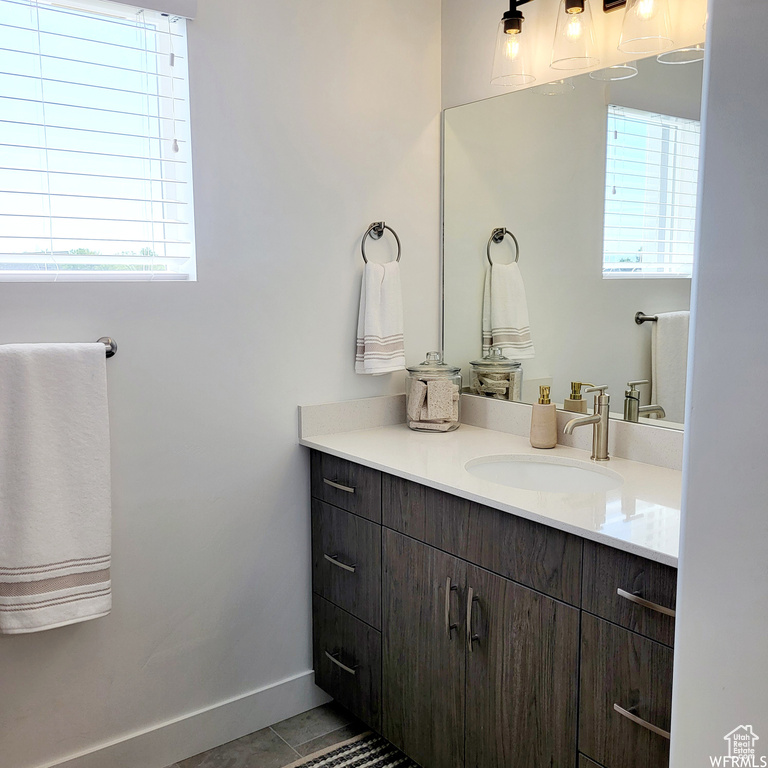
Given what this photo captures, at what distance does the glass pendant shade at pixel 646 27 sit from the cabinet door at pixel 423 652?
4.22 feet

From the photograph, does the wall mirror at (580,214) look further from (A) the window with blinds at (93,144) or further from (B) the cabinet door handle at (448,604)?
(A) the window with blinds at (93,144)

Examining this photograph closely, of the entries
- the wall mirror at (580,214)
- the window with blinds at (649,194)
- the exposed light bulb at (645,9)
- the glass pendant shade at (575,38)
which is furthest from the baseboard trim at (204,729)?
the exposed light bulb at (645,9)

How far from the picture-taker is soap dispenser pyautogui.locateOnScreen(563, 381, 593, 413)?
1.95 meters

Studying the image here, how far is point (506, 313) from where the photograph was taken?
2137mm

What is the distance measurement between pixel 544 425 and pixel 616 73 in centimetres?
92

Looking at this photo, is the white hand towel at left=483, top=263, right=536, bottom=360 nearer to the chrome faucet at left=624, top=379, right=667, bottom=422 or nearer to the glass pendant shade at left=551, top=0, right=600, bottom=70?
the chrome faucet at left=624, top=379, right=667, bottom=422

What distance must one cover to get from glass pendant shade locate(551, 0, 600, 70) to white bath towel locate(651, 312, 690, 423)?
69 centimetres

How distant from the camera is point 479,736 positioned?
156 cm

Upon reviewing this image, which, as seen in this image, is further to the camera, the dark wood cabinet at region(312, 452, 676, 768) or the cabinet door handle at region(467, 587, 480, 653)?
the cabinet door handle at region(467, 587, 480, 653)

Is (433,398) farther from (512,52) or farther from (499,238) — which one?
(512,52)

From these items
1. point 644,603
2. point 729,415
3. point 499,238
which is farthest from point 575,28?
point 729,415

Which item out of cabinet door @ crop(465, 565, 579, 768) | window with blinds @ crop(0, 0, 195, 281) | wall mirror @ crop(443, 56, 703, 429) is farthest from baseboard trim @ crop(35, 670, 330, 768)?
window with blinds @ crop(0, 0, 195, 281)

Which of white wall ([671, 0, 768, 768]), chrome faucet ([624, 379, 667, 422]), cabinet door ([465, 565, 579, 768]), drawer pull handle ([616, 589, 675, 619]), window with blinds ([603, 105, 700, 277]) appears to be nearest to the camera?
white wall ([671, 0, 768, 768])

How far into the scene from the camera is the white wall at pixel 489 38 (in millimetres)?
1734
